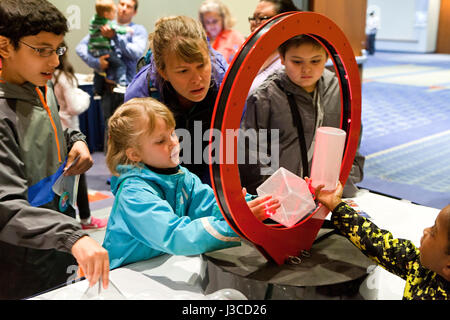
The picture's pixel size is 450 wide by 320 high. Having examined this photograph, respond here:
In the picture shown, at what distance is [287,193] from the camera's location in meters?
1.11

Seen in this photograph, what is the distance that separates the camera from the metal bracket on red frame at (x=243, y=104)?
955 mm

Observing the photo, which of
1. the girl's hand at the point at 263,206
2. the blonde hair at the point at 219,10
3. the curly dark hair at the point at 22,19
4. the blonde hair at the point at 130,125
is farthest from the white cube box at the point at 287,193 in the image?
the blonde hair at the point at 219,10

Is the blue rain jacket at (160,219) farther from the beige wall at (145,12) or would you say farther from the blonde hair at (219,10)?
the beige wall at (145,12)

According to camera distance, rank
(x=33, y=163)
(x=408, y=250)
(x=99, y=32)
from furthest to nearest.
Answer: (x=99, y=32) < (x=33, y=163) < (x=408, y=250)

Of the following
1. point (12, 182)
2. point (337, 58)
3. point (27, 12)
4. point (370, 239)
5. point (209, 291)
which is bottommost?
point (209, 291)

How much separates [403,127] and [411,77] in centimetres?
386

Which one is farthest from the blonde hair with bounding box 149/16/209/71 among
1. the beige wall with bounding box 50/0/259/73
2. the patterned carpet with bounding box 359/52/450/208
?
the beige wall with bounding box 50/0/259/73

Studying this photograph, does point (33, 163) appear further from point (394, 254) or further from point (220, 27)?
point (220, 27)

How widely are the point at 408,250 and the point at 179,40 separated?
0.92 m

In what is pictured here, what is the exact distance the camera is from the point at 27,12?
128cm

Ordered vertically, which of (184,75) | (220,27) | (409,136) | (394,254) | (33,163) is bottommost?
(409,136)

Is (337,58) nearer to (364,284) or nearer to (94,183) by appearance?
(364,284)

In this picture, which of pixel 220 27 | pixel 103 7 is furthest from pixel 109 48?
pixel 220 27

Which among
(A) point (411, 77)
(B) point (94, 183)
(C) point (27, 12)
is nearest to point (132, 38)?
(B) point (94, 183)
